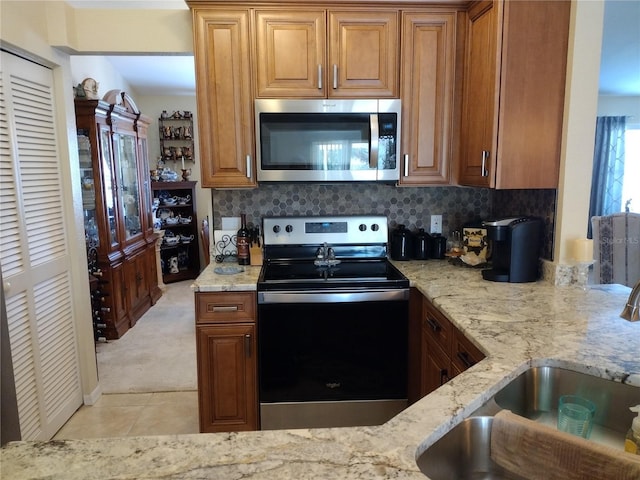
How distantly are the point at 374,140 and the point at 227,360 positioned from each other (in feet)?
4.50

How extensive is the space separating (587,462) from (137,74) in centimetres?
539

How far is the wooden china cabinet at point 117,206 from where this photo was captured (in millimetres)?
3594

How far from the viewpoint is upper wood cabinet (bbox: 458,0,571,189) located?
1994 millimetres

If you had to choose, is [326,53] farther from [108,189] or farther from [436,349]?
[108,189]

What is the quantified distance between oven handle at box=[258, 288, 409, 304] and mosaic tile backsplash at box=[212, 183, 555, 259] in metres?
0.70

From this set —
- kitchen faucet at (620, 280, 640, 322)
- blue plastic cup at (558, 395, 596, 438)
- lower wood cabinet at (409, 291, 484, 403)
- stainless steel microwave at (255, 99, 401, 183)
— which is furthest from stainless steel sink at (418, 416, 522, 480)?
stainless steel microwave at (255, 99, 401, 183)

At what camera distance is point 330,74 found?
2.35m

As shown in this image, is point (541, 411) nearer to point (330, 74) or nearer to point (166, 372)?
point (330, 74)

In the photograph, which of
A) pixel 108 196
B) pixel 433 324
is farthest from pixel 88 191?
pixel 433 324

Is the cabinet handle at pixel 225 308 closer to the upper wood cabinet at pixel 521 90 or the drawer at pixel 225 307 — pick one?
the drawer at pixel 225 307

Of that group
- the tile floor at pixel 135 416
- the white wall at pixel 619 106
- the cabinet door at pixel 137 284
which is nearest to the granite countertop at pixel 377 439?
the tile floor at pixel 135 416

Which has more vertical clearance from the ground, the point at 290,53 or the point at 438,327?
the point at 290,53

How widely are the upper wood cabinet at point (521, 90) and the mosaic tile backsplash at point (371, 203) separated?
60 cm

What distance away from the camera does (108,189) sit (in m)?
3.77
